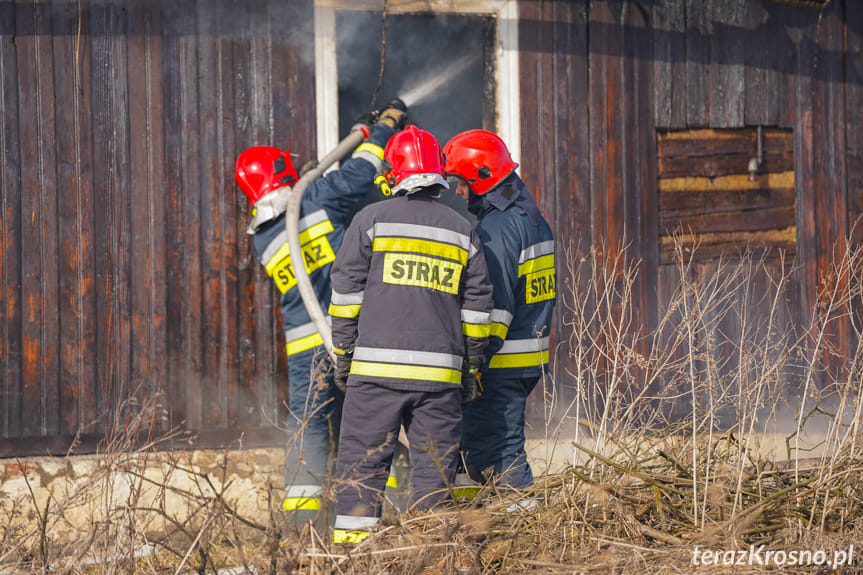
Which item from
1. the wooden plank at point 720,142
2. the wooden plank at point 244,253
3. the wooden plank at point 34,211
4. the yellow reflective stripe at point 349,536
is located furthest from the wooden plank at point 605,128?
the wooden plank at point 34,211

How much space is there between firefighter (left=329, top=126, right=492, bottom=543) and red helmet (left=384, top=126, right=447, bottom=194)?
0.01 m

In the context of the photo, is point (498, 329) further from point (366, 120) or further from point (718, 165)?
point (718, 165)

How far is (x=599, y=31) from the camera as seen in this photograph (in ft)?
19.4

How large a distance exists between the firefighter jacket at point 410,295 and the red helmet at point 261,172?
1318 mm

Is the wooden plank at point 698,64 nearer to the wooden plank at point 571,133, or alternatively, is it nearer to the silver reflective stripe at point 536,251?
the wooden plank at point 571,133

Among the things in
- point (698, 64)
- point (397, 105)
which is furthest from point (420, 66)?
point (698, 64)

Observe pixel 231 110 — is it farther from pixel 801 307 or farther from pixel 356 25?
pixel 801 307

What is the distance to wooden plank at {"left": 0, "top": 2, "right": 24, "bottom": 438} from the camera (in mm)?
5008

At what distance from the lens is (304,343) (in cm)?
498

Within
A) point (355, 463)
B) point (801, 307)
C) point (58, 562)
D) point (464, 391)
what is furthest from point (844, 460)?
point (58, 562)

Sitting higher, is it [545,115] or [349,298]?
[545,115]

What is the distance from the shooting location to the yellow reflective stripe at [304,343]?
4.94 metres

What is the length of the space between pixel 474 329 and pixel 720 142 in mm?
3348

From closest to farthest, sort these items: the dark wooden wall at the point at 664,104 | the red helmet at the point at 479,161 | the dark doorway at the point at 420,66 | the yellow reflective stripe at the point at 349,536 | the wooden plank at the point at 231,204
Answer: the yellow reflective stripe at the point at 349,536
the red helmet at the point at 479,161
the wooden plank at the point at 231,204
the dark doorway at the point at 420,66
the dark wooden wall at the point at 664,104
